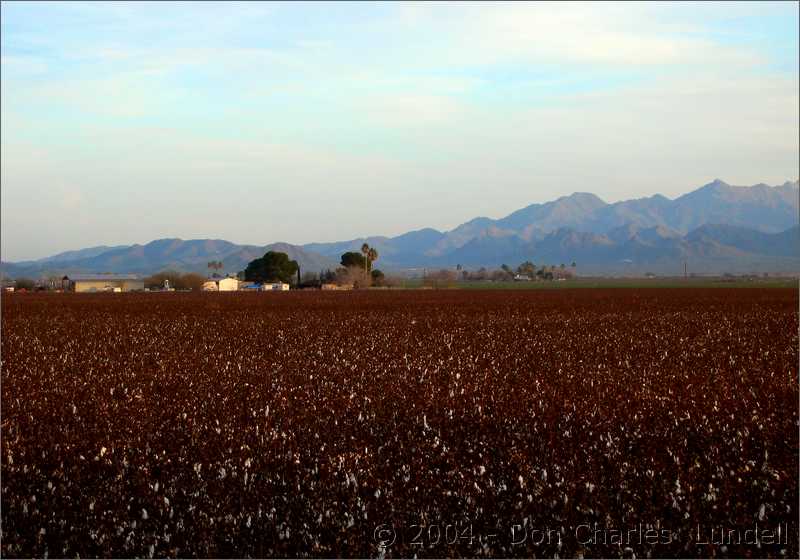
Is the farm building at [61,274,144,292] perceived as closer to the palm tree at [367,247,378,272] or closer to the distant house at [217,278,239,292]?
the distant house at [217,278,239,292]

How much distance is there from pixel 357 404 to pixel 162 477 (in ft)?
17.5

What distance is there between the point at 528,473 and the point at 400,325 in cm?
2593

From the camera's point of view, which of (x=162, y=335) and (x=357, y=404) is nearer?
(x=357, y=404)

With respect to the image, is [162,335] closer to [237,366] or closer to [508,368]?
[237,366]

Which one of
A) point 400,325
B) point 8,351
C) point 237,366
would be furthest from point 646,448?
point 400,325

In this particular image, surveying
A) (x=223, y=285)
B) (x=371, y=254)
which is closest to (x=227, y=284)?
(x=223, y=285)

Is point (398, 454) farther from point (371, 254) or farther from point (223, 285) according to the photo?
point (371, 254)

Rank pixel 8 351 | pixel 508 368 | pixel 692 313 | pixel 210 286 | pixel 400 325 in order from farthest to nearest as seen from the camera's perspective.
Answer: pixel 210 286, pixel 692 313, pixel 400 325, pixel 8 351, pixel 508 368

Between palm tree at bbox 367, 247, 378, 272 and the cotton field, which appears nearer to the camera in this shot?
the cotton field

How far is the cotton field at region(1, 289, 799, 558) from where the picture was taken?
8828 mm

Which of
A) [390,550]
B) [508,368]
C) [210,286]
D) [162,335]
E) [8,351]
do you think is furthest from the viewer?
[210,286]

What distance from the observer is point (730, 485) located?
33.3 feet

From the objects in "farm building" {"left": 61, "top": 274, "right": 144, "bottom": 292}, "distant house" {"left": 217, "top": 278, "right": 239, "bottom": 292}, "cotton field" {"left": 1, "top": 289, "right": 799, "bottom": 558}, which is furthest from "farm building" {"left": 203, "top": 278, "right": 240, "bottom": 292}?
"cotton field" {"left": 1, "top": 289, "right": 799, "bottom": 558}

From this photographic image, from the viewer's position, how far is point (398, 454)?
11.7m
